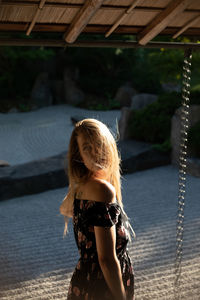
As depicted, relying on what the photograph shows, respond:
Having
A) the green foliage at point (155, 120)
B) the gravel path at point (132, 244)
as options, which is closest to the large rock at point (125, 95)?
the green foliage at point (155, 120)

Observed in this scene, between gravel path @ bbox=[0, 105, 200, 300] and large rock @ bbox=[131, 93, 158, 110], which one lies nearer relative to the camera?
gravel path @ bbox=[0, 105, 200, 300]

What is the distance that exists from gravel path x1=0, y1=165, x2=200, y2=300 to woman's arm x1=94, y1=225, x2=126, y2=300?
1651mm

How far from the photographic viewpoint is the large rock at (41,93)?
17375 mm

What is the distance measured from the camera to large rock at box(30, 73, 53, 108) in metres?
17.4

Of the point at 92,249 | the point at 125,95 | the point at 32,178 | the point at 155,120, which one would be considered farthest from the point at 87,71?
the point at 92,249

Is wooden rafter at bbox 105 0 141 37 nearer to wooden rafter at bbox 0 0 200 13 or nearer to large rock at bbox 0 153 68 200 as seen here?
wooden rafter at bbox 0 0 200 13

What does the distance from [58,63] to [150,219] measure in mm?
15290

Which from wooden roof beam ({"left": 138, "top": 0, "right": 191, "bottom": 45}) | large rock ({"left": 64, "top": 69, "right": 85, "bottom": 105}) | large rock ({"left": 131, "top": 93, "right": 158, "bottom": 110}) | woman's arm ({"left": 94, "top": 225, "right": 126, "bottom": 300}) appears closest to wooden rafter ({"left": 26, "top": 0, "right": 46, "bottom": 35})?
wooden roof beam ({"left": 138, "top": 0, "right": 191, "bottom": 45})

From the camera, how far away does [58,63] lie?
754 inches

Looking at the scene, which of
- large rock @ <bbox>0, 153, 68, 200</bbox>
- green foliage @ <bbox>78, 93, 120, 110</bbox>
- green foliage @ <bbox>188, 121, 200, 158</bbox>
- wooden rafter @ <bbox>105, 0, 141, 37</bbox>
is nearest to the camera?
wooden rafter @ <bbox>105, 0, 141, 37</bbox>

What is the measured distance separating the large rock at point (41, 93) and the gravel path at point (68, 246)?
11357 millimetres

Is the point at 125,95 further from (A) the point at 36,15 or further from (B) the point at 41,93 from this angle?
(A) the point at 36,15

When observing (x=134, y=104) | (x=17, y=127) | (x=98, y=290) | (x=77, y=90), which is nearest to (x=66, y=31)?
(x=98, y=290)

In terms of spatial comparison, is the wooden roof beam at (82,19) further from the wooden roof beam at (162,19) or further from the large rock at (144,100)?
the large rock at (144,100)
